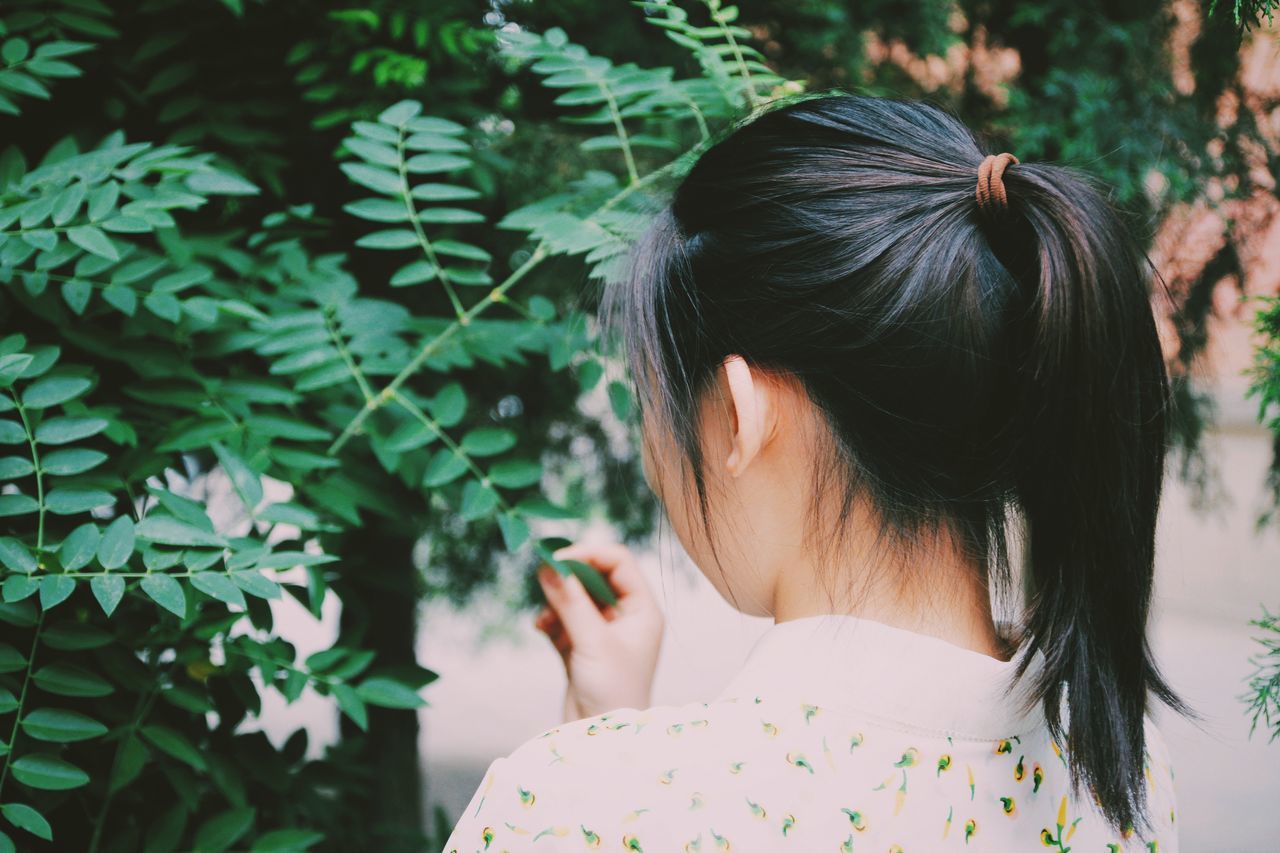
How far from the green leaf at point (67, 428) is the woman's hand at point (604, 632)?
0.60 m

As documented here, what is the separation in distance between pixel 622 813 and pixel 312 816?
2.61 ft

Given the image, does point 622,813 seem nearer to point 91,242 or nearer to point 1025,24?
point 91,242

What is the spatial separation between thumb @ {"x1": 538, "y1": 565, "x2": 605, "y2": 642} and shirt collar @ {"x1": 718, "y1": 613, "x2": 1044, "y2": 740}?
18.4 inches

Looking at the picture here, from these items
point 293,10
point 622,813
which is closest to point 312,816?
point 622,813

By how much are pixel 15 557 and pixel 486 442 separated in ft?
1.88

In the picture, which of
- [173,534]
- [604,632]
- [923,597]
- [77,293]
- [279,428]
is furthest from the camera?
[604,632]

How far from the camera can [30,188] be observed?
1222 millimetres

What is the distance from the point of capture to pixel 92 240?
1144mm

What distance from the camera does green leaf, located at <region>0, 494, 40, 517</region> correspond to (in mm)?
1083

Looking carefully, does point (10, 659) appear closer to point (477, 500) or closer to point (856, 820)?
point (477, 500)

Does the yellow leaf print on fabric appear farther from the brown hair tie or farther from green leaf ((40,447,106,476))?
green leaf ((40,447,106,476))

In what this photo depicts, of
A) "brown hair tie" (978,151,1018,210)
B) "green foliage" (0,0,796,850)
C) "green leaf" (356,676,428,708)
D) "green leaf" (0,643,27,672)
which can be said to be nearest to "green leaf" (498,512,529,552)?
"green foliage" (0,0,796,850)

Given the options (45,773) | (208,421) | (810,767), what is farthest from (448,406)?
(810,767)

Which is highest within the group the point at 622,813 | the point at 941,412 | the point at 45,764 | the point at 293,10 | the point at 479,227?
the point at 293,10
